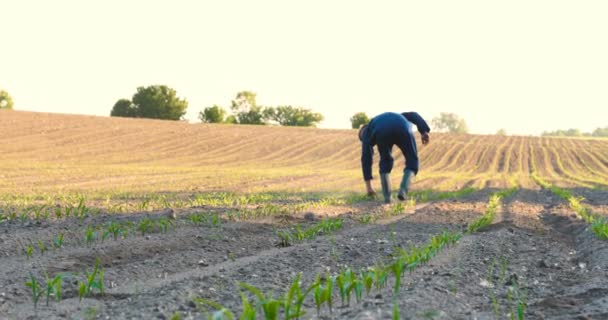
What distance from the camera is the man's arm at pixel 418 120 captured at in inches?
380

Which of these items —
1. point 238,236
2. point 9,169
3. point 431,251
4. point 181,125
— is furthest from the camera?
point 181,125

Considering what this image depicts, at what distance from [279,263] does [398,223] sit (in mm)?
2925

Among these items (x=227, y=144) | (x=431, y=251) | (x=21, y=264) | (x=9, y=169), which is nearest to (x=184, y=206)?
(x=21, y=264)

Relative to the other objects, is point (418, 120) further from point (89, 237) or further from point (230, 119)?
point (230, 119)

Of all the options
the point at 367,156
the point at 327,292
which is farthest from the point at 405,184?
the point at 327,292

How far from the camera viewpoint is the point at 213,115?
76938mm

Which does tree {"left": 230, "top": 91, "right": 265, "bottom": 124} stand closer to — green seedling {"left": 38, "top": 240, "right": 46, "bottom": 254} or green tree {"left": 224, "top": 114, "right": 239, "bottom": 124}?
green tree {"left": 224, "top": 114, "right": 239, "bottom": 124}

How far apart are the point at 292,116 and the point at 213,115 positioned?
37.5 feet

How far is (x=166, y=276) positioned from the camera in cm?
409

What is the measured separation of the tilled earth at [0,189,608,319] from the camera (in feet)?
9.91

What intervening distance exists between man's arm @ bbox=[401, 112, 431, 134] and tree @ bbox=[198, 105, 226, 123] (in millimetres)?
67996

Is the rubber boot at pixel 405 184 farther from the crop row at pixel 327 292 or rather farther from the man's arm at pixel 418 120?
the crop row at pixel 327 292

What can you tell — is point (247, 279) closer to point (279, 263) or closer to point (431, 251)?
point (279, 263)

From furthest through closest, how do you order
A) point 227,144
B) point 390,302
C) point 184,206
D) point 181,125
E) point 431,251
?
point 181,125 < point 227,144 < point 184,206 < point 431,251 < point 390,302
